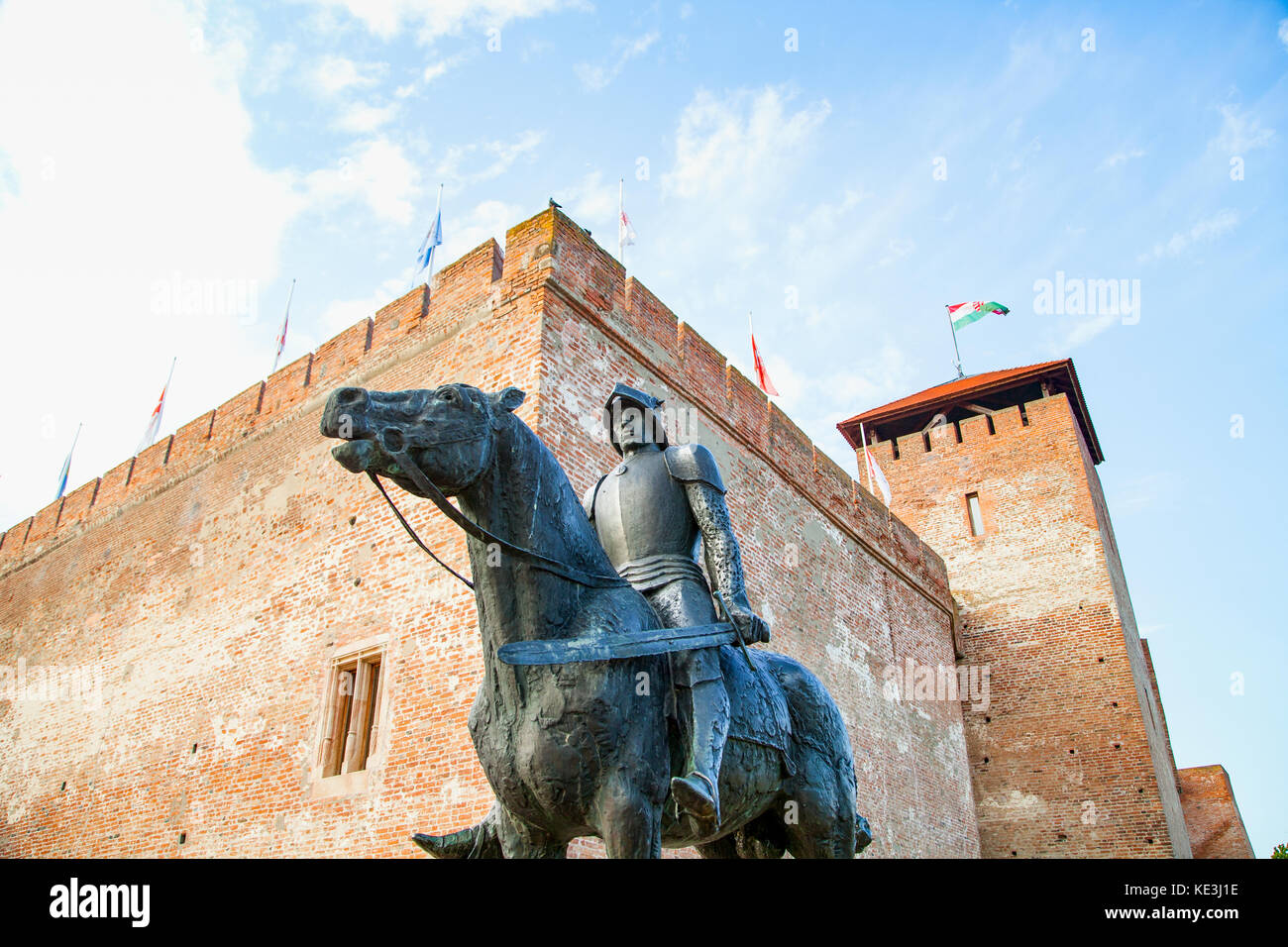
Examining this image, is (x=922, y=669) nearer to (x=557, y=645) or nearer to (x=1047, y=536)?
(x=1047, y=536)

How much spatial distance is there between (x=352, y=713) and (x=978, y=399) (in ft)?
63.3

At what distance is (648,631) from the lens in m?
3.45

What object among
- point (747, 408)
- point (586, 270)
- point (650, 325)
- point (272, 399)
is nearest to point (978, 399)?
point (747, 408)

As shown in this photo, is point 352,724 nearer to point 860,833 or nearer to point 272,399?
point 272,399

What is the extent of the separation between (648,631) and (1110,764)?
57.2ft

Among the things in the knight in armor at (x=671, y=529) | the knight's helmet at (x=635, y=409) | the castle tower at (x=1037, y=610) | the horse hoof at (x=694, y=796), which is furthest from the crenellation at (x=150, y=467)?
the castle tower at (x=1037, y=610)

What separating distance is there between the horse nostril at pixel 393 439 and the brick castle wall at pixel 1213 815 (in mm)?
27504

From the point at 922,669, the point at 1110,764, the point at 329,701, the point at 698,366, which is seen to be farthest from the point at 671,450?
the point at 1110,764

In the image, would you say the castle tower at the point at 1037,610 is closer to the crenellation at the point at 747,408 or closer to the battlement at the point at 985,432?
the battlement at the point at 985,432

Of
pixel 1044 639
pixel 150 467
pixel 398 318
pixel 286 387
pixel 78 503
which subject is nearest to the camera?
pixel 398 318

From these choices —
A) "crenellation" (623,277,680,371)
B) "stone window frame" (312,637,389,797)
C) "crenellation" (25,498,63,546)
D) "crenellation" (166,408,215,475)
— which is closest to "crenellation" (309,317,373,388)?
"crenellation" (166,408,215,475)

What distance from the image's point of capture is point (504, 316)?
34.0 feet

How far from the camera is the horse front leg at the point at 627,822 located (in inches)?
123

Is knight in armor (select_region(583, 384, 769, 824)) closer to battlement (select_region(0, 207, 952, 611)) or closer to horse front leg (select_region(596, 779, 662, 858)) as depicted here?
horse front leg (select_region(596, 779, 662, 858))
